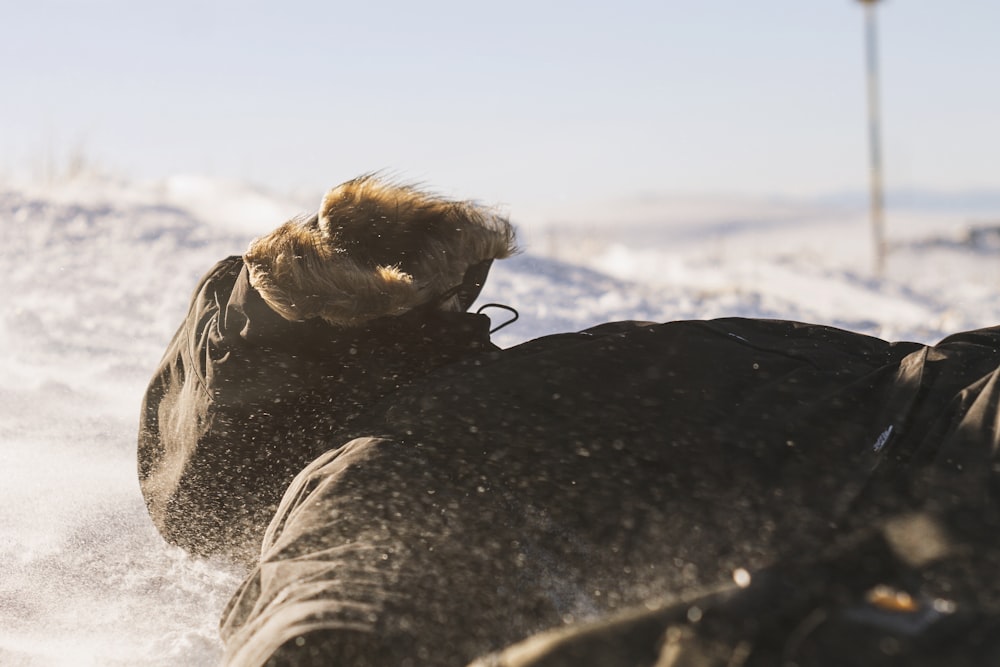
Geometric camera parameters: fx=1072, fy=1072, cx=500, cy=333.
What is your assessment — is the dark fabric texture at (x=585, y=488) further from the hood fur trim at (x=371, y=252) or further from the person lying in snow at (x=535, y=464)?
the hood fur trim at (x=371, y=252)

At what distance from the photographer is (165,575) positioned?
2.19m

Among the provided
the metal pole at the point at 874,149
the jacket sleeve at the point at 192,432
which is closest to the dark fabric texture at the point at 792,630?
the jacket sleeve at the point at 192,432

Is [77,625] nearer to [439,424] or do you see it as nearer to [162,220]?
[439,424]

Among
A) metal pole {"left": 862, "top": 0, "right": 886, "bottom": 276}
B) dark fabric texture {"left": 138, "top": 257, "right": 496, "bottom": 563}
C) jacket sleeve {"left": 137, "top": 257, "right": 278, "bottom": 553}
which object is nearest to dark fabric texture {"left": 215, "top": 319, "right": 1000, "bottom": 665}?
dark fabric texture {"left": 138, "top": 257, "right": 496, "bottom": 563}

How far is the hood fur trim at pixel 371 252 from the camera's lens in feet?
5.34

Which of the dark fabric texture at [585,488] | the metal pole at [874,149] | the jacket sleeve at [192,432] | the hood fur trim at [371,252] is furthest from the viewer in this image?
the metal pole at [874,149]

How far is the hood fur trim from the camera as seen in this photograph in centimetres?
163

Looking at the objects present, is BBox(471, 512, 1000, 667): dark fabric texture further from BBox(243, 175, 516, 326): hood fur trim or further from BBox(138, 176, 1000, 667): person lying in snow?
BBox(243, 175, 516, 326): hood fur trim

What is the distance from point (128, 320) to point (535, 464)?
3525 millimetres

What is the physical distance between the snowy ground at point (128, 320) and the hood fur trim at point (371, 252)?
682mm

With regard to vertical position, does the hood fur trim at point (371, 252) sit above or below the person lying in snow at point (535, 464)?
above

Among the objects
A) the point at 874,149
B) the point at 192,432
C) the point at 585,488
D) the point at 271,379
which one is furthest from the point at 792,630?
the point at 874,149

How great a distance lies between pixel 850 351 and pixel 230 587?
1256mm

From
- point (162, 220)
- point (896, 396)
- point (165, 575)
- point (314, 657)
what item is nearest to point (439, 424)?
point (314, 657)
